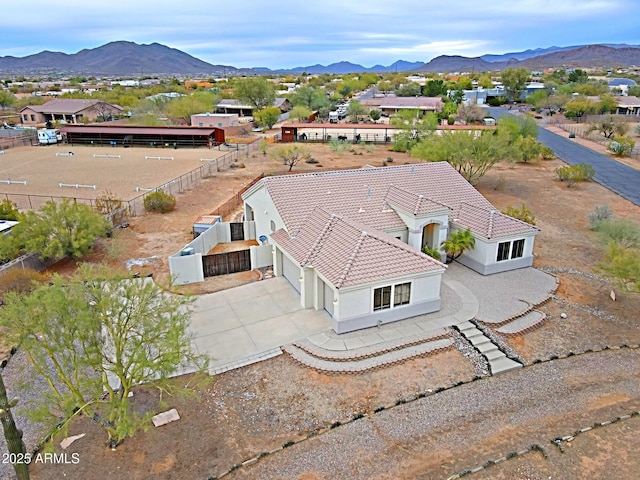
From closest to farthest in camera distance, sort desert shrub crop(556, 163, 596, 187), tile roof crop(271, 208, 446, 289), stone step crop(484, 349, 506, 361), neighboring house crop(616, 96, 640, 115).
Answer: stone step crop(484, 349, 506, 361)
tile roof crop(271, 208, 446, 289)
desert shrub crop(556, 163, 596, 187)
neighboring house crop(616, 96, 640, 115)

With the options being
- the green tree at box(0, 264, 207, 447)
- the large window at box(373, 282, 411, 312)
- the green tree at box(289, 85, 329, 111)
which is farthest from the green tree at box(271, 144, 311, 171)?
the green tree at box(289, 85, 329, 111)

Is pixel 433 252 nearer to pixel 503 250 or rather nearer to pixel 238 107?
pixel 503 250

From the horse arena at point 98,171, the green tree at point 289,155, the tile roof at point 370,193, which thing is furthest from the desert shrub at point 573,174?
the horse arena at point 98,171

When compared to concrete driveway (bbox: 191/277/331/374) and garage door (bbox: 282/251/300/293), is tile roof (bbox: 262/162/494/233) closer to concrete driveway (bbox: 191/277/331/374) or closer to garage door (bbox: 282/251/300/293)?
garage door (bbox: 282/251/300/293)

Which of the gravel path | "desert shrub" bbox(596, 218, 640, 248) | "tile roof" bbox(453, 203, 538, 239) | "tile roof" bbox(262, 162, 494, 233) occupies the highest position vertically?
"tile roof" bbox(262, 162, 494, 233)

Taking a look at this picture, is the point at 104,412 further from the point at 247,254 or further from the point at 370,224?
the point at 370,224

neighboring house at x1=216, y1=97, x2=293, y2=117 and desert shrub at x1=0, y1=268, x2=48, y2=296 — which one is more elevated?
neighboring house at x1=216, y1=97, x2=293, y2=117
